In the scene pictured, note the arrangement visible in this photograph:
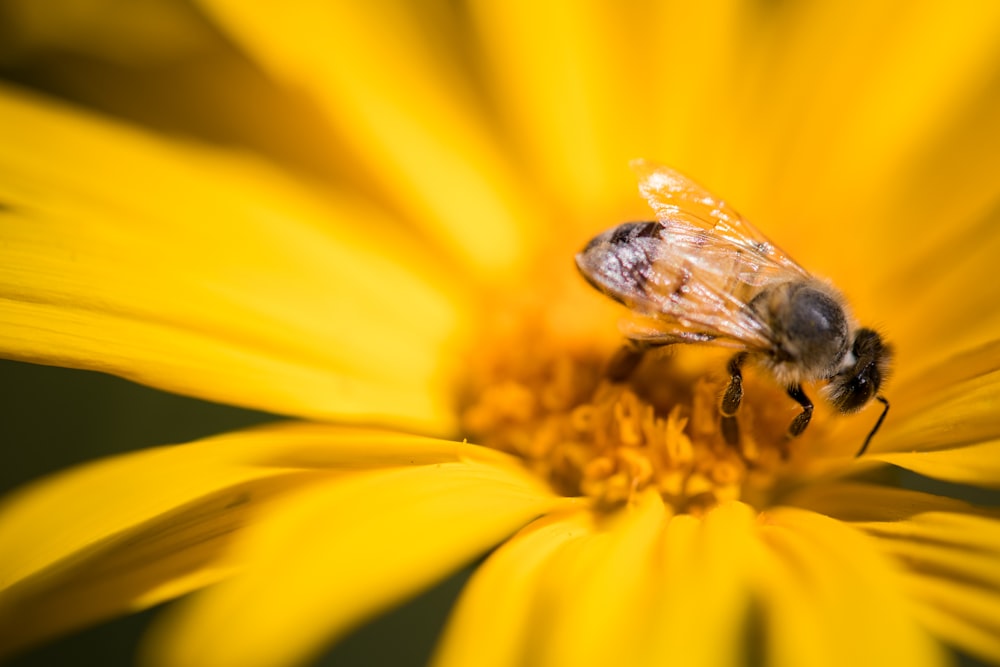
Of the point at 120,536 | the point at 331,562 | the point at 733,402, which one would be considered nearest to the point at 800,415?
the point at 733,402

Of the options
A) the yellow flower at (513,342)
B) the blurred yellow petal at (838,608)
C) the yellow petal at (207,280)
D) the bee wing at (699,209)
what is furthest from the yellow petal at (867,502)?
the yellow petal at (207,280)

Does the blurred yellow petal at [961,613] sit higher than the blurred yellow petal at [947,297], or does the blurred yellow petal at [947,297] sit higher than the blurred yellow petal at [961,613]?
the blurred yellow petal at [947,297]

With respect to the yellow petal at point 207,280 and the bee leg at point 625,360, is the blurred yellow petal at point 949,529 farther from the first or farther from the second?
the yellow petal at point 207,280

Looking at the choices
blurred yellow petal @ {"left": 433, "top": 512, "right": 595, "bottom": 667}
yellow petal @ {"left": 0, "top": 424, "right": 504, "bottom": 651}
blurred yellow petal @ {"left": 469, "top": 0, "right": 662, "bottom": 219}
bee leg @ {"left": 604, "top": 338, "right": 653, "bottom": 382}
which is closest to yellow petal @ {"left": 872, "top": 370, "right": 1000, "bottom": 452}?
bee leg @ {"left": 604, "top": 338, "right": 653, "bottom": 382}

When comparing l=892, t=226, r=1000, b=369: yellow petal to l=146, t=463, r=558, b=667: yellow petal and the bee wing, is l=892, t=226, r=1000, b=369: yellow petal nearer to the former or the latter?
the bee wing

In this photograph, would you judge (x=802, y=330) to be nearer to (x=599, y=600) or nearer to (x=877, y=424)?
(x=877, y=424)

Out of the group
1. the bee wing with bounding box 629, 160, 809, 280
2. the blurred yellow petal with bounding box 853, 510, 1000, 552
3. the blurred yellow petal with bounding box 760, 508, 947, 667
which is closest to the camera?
the blurred yellow petal with bounding box 760, 508, 947, 667
